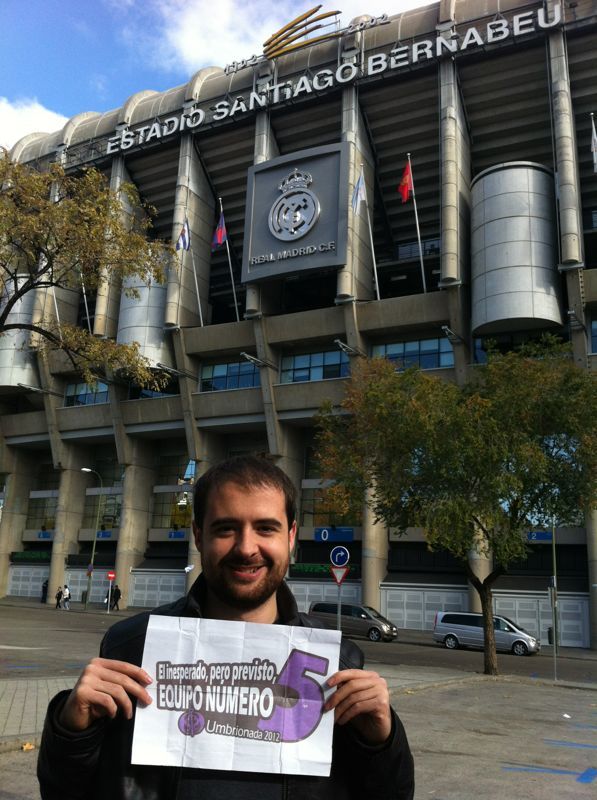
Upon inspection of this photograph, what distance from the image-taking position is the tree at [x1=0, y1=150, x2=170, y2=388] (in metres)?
16.2

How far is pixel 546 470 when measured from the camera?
2150 centimetres

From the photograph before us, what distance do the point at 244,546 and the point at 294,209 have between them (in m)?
43.6

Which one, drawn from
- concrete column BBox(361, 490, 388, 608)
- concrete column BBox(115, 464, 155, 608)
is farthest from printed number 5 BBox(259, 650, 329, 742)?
concrete column BBox(115, 464, 155, 608)

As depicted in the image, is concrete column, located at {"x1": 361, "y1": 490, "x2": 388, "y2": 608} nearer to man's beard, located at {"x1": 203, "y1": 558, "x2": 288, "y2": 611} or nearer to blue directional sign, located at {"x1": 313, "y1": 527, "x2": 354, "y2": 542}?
blue directional sign, located at {"x1": 313, "y1": 527, "x2": 354, "y2": 542}

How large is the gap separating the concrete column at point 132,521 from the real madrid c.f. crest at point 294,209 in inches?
826

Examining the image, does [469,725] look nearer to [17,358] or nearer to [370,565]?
[370,565]

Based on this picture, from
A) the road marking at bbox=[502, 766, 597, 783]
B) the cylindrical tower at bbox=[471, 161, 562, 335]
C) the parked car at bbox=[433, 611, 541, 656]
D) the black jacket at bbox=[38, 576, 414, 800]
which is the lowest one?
the parked car at bbox=[433, 611, 541, 656]

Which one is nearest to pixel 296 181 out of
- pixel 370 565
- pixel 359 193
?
pixel 359 193

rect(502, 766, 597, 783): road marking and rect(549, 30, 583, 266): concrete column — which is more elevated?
rect(549, 30, 583, 266): concrete column

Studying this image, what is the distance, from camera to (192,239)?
50062 millimetres

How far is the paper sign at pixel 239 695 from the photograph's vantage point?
212 cm

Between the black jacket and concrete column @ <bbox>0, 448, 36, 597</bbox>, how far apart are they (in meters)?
60.1

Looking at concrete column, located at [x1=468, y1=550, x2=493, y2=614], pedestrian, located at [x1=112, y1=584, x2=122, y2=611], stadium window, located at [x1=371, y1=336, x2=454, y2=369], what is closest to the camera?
concrete column, located at [x1=468, y1=550, x2=493, y2=614]

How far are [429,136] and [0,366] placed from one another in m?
35.4
